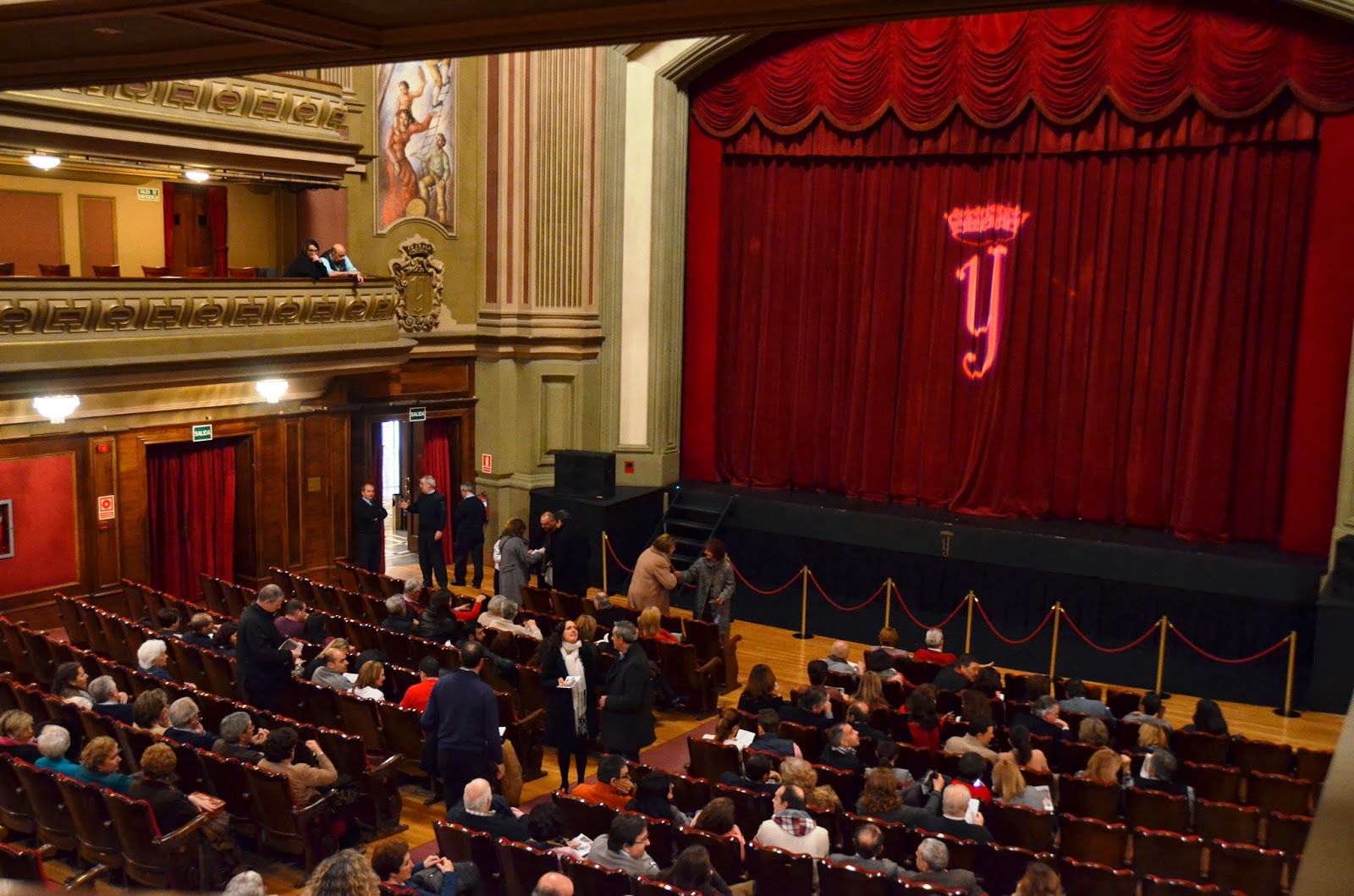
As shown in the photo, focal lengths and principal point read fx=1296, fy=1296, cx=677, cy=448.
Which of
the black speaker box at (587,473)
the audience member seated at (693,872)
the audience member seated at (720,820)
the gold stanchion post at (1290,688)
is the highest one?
the black speaker box at (587,473)

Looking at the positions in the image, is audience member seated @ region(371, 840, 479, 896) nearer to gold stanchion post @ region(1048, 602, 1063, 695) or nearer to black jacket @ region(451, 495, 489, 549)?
gold stanchion post @ region(1048, 602, 1063, 695)

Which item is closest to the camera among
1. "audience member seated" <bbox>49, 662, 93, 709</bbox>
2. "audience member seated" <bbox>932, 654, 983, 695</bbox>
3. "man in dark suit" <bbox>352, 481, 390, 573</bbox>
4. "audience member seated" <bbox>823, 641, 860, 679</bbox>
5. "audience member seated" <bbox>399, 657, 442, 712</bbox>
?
"audience member seated" <bbox>49, 662, 93, 709</bbox>

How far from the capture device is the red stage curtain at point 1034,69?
12.9m

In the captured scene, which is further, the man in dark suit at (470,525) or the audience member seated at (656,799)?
the man in dark suit at (470,525)

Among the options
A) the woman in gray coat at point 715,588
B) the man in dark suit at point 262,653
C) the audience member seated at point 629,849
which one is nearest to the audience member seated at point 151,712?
the man in dark suit at point 262,653

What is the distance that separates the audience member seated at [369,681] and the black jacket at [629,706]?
1.57m

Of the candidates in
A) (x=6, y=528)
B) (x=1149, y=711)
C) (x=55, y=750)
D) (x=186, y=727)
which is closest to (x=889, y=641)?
(x=1149, y=711)

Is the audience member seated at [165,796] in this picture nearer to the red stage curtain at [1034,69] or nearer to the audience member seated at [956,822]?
the audience member seated at [956,822]

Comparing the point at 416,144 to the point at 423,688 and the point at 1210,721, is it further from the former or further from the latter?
the point at 1210,721

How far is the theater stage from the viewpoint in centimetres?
1223

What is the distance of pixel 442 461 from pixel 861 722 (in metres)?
8.78

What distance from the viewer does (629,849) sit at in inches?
237

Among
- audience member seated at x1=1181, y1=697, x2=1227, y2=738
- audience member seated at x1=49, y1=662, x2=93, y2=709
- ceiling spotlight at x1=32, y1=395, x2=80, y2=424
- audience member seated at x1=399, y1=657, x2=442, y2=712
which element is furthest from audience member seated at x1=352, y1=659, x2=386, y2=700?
audience member seated at x1=1181, y1=697, x2=1227, y2=738

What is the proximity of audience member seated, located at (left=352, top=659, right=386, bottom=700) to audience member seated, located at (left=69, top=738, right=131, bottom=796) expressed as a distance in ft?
6.59
